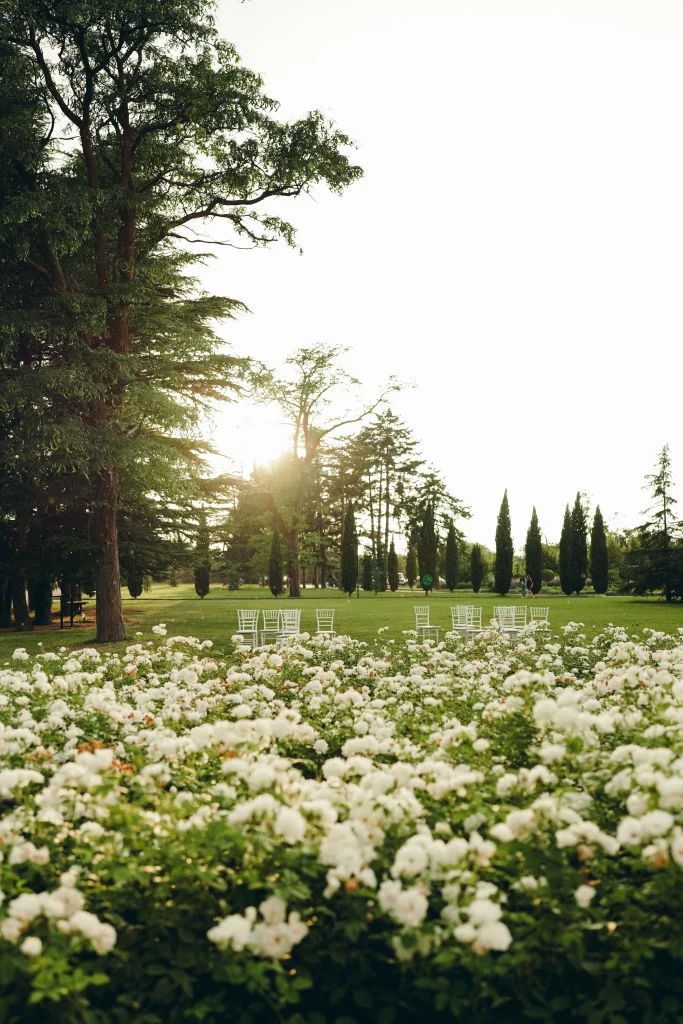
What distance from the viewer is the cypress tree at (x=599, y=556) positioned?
126ft

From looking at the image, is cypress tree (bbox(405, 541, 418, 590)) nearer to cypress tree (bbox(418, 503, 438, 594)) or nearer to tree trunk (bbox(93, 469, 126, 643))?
cypress tree (bbox(418, 503, 438, 594))

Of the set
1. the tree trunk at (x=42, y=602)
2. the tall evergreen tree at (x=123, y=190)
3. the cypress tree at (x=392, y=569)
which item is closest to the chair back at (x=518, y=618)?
the tall evergreen tree at (x=123, y=190)

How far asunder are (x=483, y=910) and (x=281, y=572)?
119 ft

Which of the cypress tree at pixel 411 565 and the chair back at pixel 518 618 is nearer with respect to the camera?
the chair back at pixel 518 618

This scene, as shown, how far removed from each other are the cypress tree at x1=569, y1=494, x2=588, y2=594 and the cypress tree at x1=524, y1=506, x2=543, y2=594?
254cm

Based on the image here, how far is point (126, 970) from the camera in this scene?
2229 mm

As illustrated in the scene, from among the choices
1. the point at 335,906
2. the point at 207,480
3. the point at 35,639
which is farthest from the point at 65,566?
the point at 335,906

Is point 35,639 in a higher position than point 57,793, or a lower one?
lower

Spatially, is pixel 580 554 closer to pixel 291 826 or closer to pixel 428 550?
pixel 428 550

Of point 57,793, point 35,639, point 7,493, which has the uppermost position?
point 7,493

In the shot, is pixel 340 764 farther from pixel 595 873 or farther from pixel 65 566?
pixel 65 566

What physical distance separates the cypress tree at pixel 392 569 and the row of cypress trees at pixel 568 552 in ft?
25.8

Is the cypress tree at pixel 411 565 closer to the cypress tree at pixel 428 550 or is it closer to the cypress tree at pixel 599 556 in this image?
the cypress tree at pixel 428 550

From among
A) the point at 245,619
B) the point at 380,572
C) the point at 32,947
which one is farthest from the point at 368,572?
the point at 32,947
